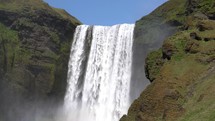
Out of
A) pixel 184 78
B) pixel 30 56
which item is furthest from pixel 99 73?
pixel 184 78

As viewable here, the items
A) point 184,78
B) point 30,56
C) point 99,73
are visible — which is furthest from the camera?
point 30,56

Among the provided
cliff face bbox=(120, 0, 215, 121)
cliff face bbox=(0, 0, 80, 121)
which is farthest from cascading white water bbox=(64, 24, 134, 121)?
cliff face bbox=(120, 0, 215, 121)

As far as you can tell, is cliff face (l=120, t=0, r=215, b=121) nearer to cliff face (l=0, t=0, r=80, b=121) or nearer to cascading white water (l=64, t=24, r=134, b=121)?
cascading white water (l=64, t=24, r=134, b=121)

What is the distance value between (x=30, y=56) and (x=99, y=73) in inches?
443

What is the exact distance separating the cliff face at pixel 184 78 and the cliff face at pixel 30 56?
36.8 metres

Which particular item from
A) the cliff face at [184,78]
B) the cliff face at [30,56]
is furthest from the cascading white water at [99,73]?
the cliff face at [184,78]

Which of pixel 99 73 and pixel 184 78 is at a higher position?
pixel 99 73

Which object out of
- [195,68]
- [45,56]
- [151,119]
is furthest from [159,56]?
[45,56]

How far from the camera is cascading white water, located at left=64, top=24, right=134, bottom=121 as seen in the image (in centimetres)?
5709

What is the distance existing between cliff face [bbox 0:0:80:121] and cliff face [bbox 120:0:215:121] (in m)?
36.8

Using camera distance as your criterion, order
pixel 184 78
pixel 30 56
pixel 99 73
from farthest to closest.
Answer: pixel 30 56
pixel 99 73
pixel 184 78

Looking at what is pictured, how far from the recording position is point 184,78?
22.1 metres

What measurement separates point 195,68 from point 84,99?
3927 centimetres

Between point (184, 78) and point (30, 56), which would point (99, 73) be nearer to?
point (30, 56)
